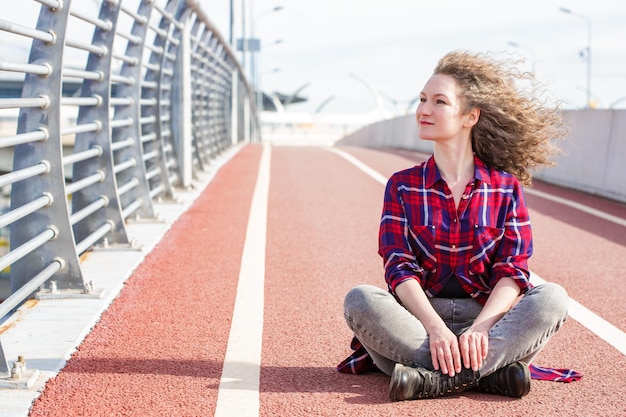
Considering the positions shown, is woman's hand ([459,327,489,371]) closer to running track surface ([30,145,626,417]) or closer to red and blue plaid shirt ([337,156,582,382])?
running track surface ([30,145,626,417])

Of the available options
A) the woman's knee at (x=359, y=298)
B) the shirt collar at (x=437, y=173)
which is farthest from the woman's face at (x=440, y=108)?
the woman's knee at (x=359, y=298)

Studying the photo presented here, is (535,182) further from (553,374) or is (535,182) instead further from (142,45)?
(553,374)

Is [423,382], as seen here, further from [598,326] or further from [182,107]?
[182,107]

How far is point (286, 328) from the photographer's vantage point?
4953mm

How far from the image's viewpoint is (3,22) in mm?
4109

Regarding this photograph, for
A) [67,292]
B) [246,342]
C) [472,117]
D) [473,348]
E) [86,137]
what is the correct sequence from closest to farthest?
[473,348]
[472,117]
[246,342]
[67,292]
[86,137]

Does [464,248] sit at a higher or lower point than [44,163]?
lower

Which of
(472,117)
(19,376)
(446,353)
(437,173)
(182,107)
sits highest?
(472,117)

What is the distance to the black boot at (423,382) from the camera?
373 cm

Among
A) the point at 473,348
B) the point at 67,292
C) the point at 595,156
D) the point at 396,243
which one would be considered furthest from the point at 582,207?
the point at 473,348

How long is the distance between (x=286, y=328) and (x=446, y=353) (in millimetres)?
1409

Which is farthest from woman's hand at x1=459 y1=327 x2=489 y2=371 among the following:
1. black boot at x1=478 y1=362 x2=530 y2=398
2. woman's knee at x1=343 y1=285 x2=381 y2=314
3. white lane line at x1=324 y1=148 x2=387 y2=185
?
white lane line at x1=324 y1=148 x2=387 y2=185

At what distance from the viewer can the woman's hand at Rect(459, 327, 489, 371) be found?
371 centimetres

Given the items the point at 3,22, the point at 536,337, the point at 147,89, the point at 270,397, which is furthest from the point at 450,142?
the point at 147,89
